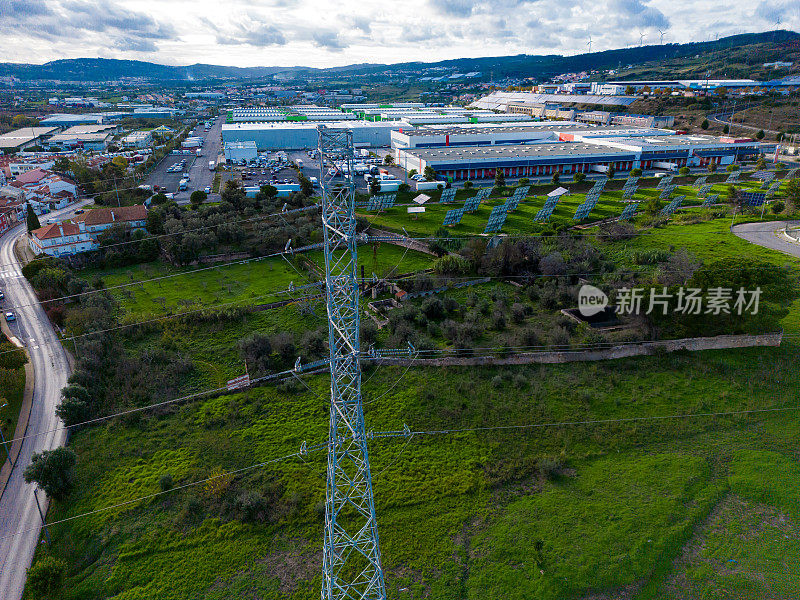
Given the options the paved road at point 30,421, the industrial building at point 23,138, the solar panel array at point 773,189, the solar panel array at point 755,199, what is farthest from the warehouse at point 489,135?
the industrial building at point 23,138

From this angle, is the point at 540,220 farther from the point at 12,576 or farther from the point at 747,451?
the point at 12,576

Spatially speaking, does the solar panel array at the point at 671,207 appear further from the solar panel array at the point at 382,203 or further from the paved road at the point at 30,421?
the paved road at the point at 30,421

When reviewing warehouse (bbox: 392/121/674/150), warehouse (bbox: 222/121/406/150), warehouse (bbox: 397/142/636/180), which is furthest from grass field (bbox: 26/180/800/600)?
warehouse (bbox: 222/121/406/150)

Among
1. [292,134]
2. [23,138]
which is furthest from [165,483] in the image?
[23,138]

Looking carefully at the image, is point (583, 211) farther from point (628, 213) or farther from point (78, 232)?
point (78, 232)

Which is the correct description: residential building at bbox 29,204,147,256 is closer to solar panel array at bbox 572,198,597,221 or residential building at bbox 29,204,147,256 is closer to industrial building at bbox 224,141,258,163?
industrial building at bbox 224,141,258,163

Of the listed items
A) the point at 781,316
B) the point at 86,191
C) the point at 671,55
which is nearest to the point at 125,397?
the point at 781,316
